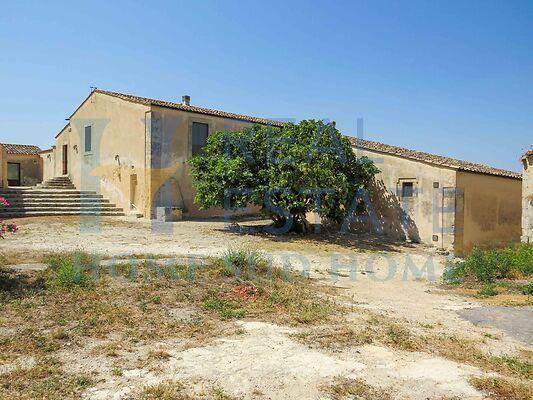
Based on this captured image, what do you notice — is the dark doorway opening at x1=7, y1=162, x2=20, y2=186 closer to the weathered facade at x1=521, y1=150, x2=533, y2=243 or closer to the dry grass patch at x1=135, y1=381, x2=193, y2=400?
the weathered facade at x1=521, y1=150, x2=533, y2=243

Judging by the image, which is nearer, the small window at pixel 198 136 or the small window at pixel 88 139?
the small window at pixel 198 136

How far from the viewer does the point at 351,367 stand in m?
4.39

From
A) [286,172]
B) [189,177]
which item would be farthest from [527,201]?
[189,177]

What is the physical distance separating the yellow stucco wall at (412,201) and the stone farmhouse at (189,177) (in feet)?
0.12

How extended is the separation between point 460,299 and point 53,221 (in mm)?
14466

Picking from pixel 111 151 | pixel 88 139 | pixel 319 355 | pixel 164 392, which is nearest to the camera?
pixel 164 392

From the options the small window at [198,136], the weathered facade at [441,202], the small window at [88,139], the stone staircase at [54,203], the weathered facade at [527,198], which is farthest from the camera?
the small window at [88,139]

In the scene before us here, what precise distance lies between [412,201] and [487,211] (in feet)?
10.5

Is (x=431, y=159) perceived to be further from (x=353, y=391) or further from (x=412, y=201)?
(x=353, y=391)

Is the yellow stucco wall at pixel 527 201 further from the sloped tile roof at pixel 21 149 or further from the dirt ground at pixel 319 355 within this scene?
the sloped tile roof at pixel 21 149

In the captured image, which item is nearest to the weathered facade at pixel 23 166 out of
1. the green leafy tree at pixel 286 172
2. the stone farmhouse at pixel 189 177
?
the stone farmhouse at pixel 189 177

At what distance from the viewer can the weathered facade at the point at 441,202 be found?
15.1 m

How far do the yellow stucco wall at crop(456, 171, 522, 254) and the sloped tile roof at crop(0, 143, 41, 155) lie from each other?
31.2 metres

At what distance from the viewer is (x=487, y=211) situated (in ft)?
54.5
